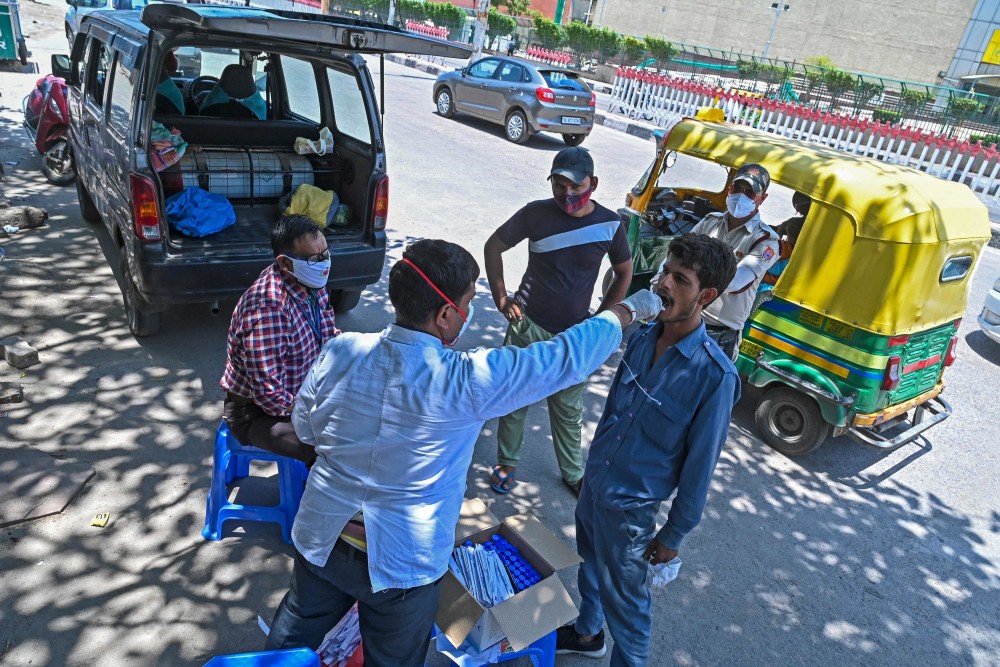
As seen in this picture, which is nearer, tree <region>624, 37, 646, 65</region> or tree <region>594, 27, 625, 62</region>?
tree <region>594, 27, 625, 62</region>

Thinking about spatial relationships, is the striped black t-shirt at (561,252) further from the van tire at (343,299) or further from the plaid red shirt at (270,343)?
the van tire at (343,299)

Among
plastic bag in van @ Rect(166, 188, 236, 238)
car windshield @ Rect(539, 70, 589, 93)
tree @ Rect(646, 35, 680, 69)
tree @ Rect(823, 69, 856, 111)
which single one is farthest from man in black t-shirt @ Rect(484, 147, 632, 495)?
tree @ Rect(646, 35, 680, 69)

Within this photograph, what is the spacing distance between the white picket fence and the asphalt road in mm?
10499

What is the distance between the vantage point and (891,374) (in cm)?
444

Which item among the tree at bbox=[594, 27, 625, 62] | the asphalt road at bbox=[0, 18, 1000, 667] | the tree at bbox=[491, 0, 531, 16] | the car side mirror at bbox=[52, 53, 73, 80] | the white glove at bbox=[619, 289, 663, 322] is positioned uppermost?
the tree at bbox=[491, 0, 531, 16]

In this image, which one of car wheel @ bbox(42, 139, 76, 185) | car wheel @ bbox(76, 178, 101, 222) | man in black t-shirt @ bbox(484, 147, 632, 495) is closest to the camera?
man in black t-shirt @ bbox(484, 147, 632, 495)

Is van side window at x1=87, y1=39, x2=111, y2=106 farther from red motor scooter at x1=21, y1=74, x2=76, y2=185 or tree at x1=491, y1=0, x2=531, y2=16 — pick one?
tree at x1=491, y1=0, x2=531, y2=16

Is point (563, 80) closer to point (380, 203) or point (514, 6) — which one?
point (380, 203)

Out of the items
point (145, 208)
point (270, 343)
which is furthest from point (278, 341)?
point (145, 208)

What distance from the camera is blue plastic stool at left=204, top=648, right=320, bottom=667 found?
1795 millimetres

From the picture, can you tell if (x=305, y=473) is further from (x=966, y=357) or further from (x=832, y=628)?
(x=966, y=357)

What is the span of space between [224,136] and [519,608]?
4895 mm

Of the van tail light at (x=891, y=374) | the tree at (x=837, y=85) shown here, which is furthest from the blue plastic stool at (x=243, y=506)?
the tree at (x=837, y=85)

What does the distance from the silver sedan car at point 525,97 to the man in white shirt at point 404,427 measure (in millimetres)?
13078
